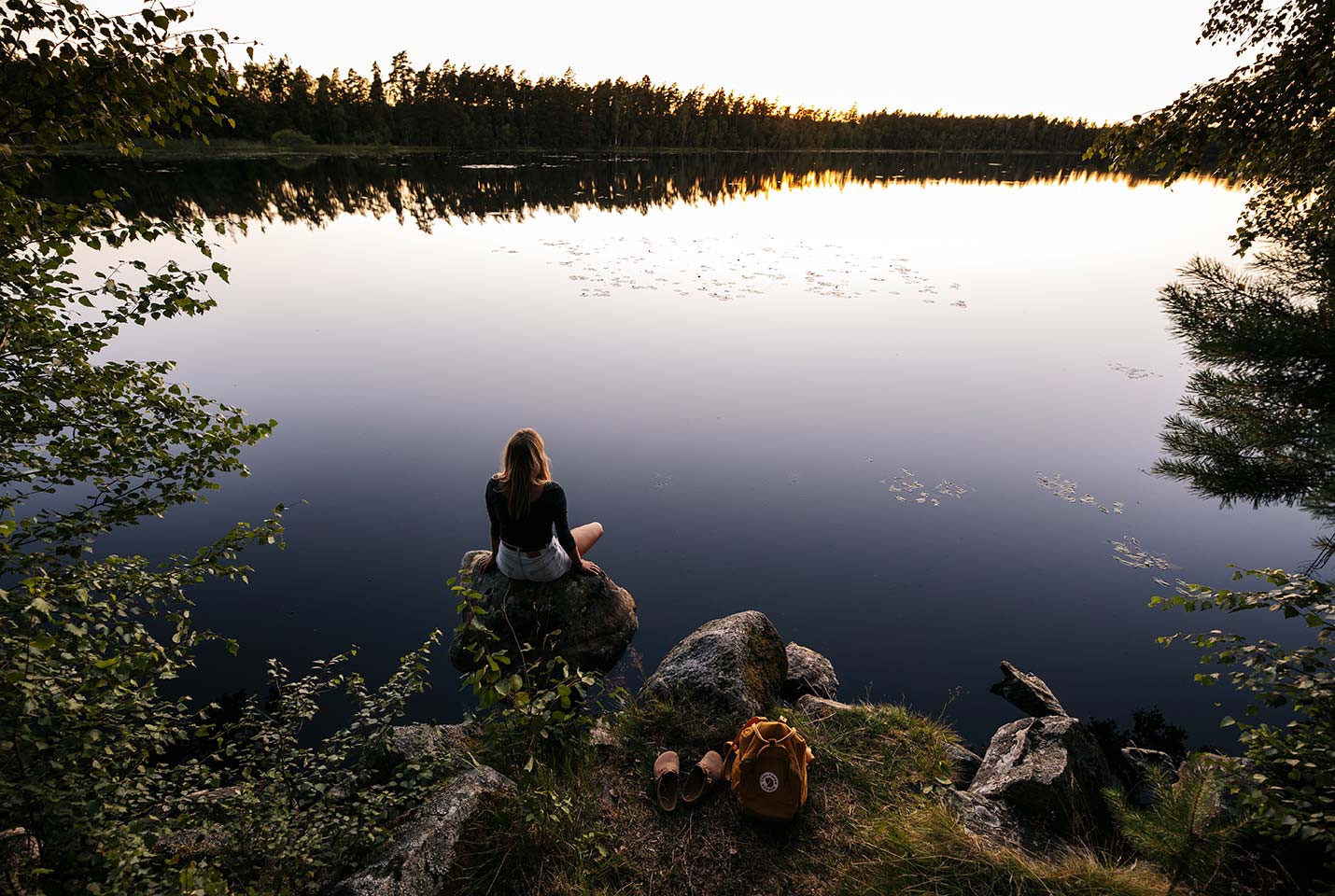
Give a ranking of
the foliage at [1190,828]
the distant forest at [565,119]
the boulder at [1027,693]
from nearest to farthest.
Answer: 1. the foliage at [1190,828]
2. the boulder at [1027,693]
3. the distant forest at [565,119]

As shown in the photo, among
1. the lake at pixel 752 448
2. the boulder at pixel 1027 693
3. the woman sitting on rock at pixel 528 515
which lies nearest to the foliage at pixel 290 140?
the lake at pixel 752 448

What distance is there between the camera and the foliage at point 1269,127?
4.98m

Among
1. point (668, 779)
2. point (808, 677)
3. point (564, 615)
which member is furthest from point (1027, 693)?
point (564, 615)

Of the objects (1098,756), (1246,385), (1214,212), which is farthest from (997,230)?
(1098,756)

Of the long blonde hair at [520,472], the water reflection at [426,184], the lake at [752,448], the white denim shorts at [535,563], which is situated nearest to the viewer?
the long blonde hair at [520,472]

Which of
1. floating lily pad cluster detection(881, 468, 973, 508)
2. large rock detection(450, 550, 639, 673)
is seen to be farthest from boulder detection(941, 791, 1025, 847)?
floating lily pad cluster detection(881, 468, 973, 508)

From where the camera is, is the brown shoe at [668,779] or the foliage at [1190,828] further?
the brown shoe at [668,779]

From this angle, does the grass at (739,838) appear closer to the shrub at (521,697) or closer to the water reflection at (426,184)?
the shrub at (521,697)

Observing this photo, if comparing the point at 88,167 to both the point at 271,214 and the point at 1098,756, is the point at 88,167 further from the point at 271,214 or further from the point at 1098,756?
the point at 1098,756

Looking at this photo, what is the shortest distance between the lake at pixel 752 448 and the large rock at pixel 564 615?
0.54m

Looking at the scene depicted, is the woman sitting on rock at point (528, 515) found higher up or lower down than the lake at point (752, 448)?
higher up

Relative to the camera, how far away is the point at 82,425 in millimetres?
3826

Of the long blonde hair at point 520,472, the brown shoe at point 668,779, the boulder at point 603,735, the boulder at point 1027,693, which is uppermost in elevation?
the long blonde hair at point 520,472

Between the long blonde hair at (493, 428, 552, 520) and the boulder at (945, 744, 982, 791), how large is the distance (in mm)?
4749
